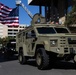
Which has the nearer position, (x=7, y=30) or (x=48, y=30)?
(x=48, y=30)

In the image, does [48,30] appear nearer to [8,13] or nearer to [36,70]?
[36,70]

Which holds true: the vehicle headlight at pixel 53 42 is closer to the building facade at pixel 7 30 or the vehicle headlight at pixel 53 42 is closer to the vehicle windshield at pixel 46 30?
the vehicle windshield at pixel 46 30

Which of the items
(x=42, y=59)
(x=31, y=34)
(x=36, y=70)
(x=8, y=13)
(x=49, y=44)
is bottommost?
(x=36, y=70)

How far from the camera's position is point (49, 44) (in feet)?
47.5

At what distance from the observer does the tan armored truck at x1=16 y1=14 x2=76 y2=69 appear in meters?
14.5

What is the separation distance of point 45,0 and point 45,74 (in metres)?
46.9

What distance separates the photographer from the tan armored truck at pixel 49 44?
47.4 feet

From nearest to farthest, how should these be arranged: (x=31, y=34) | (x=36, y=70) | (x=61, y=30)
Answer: (x=36, y=70) < (x=31, y=34) < (x=61, y=30)

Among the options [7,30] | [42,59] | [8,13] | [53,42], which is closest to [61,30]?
[53,42]

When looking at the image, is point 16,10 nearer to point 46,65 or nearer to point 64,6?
point 64,6

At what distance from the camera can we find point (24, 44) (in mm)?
18219

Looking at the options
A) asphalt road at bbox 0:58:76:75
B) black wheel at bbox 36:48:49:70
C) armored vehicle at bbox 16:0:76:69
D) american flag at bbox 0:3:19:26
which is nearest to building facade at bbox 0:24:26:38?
american flag at bbox 0:3:19:26

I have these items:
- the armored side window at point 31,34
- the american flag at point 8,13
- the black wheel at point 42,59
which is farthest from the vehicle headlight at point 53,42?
the american flag at point 8,13

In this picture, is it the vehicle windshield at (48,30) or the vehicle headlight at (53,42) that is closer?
the vehicle headlight at (53,42)
